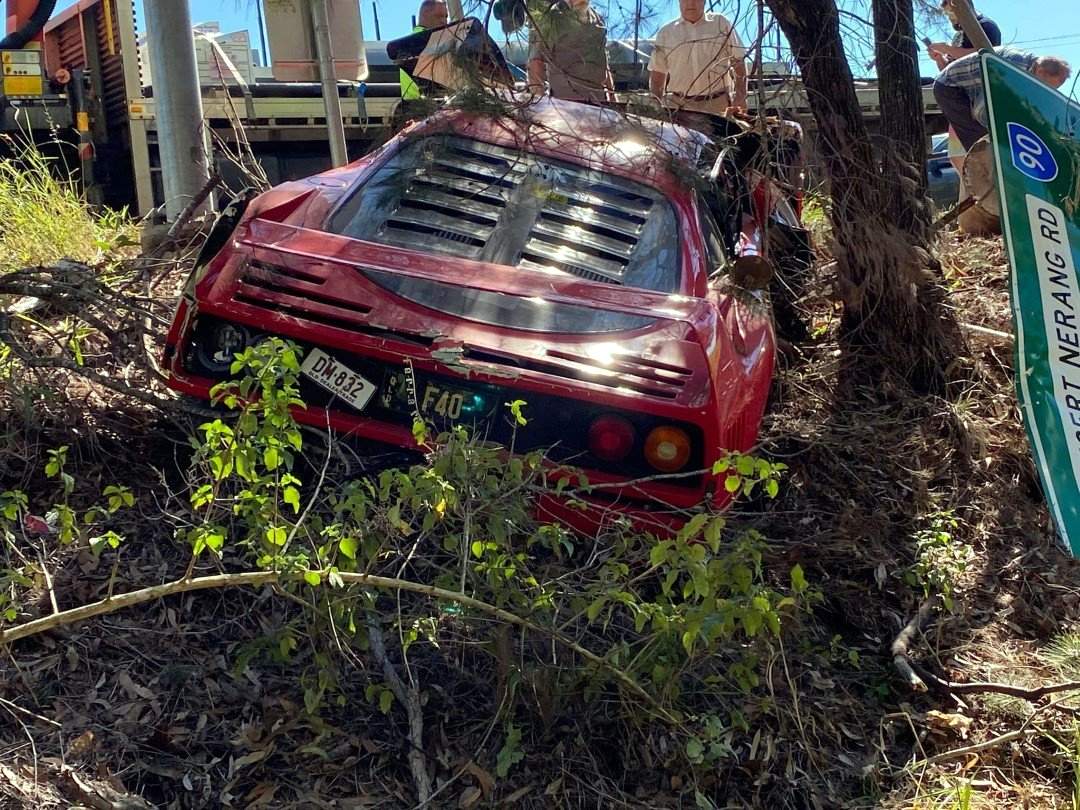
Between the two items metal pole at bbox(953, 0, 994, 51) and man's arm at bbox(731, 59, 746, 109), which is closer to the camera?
man's arm at bbox(731, 59, 746, 109)

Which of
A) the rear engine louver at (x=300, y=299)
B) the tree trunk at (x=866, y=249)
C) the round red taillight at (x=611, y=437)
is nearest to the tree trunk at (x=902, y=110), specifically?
the tree trunk at (x=866, y=249)

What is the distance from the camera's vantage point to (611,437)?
371cm

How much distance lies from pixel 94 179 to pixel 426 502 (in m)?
8.41

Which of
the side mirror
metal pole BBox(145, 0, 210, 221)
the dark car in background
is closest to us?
the side mirror

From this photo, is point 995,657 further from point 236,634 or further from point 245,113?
point 245,113

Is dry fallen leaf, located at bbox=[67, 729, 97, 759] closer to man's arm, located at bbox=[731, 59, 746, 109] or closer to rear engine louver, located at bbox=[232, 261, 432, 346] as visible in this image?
rear engine louver, located at bbox=[232, 261, 432, 346]

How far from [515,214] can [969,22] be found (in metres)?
3.68

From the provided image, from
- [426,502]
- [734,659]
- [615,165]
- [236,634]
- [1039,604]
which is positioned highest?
[615,165]

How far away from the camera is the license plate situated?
3826mm

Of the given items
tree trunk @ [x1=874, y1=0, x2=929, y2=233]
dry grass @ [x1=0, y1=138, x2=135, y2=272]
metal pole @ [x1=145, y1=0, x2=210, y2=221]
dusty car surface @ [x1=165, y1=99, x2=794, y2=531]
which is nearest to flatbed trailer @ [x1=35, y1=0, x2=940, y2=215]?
dry grass @ [x1=0, y1=138, x2=135, y2=272]

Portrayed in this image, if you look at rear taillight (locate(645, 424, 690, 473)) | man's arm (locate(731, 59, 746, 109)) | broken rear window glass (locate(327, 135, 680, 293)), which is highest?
Answer: man's arm (locate(731, 59, 746, 109))

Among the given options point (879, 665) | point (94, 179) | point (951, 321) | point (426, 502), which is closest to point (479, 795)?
point (426, 502)

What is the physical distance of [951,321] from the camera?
5910mm

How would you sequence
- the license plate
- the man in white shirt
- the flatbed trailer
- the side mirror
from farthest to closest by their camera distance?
1. the flatbed trailer
2. the man in white shirt
3. the side mirror
4. the license plate
